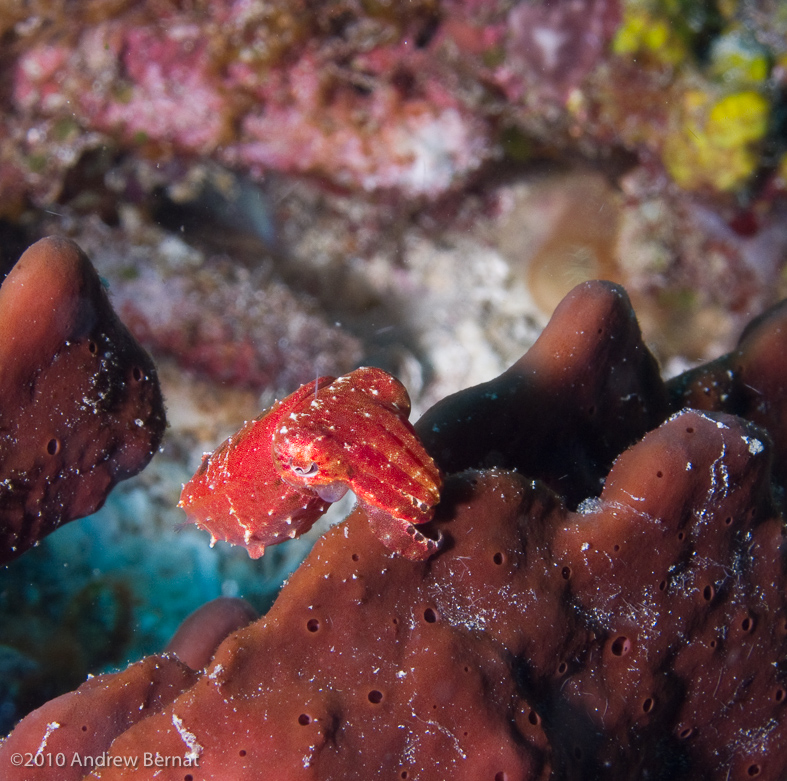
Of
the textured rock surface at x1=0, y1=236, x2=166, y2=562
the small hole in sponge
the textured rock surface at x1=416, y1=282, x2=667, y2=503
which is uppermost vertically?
the textured rock surface at x1=0, y1=236, x2=166, y2=562

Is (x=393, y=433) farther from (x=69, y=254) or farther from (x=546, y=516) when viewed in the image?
(x=69, y=254)

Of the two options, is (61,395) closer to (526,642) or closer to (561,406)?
(526,642)

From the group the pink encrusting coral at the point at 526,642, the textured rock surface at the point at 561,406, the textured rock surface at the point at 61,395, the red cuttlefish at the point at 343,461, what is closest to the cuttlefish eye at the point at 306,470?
the red cuttlefish at the point at 343,461

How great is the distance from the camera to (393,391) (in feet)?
6.21

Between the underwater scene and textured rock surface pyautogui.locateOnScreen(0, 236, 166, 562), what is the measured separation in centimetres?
1

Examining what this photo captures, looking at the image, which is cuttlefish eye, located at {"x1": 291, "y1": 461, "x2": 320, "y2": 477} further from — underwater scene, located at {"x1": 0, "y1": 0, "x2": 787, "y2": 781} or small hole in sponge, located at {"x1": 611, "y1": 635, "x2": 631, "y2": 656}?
small hole in sponge, located at {"x1": 611, "y1": 635, "x2": 631, "y2": 656}

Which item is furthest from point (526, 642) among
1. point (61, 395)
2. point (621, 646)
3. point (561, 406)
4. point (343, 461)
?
point (61, 395)

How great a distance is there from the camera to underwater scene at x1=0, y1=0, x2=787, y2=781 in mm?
1742

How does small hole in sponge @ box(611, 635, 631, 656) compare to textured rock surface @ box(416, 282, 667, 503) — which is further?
textured rock surface @ box(416, 282, 667, 503)

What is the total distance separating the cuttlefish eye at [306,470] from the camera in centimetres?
174

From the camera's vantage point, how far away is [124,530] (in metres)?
4.16

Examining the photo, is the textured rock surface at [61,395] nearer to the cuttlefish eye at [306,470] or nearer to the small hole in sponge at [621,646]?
the cuttlefish eye at [306,470]

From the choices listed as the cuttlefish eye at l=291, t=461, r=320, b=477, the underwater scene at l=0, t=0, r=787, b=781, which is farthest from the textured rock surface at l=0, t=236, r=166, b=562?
the cuttlefish eye at l=291, t=461, r=320, b=477

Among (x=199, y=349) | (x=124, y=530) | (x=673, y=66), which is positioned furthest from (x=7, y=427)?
(x=673, y=66)
